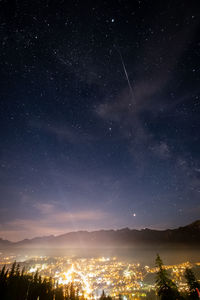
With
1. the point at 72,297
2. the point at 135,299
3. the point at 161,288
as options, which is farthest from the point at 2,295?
the point at 135,299

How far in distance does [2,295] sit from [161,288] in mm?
28318

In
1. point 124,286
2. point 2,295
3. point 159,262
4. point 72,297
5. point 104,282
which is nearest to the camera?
point 159,262

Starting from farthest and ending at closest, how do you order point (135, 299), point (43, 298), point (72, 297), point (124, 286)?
point (124, 286), point (135, 299), point (72, 297), point (43, 298)

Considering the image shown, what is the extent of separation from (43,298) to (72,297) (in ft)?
40.9

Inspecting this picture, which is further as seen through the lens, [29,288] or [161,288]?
[29,288]

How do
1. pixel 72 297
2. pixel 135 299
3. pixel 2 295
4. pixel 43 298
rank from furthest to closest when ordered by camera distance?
pixel 135 299 < pixel 72 297 < pixel 43 298 < pixel 2 295

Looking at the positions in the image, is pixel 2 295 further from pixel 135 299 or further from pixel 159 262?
pixel 135 299

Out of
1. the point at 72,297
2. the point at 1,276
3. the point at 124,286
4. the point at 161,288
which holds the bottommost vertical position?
the point at 124,286

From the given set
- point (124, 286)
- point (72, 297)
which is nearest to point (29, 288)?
point (72, 297)

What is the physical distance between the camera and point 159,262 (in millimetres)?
25469

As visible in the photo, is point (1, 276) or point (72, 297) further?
point (72, 297)

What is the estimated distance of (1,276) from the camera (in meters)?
33.8

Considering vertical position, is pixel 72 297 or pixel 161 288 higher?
pixel 161 288

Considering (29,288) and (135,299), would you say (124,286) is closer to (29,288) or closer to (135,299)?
(135,299)
